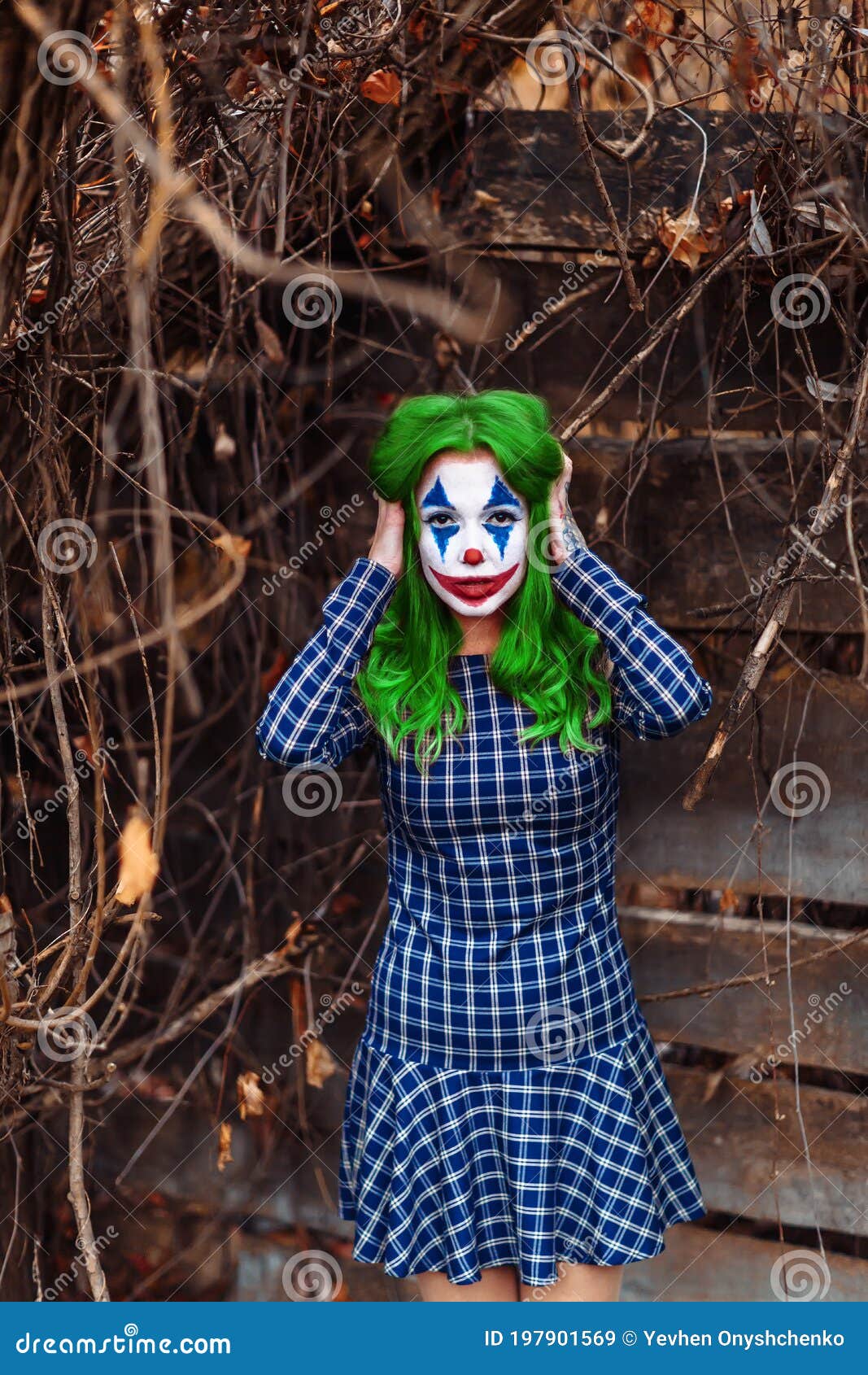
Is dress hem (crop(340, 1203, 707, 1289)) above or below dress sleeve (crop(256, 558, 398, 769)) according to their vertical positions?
below

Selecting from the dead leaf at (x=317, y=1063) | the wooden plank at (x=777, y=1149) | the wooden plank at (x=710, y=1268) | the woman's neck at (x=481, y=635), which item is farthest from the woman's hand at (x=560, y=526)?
the wooden plank at (x=710, y=1268)

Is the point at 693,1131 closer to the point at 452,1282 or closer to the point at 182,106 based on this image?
the point at 452,1282

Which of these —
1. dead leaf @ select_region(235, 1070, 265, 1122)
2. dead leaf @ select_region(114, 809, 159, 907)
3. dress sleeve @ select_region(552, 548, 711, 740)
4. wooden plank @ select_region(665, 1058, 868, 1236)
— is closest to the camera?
dress sleeve @ select_region(552, 548, 711, 740)

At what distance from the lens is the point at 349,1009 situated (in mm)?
2352

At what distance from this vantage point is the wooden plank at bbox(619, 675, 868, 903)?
6.75 feet

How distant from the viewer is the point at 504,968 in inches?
64.2

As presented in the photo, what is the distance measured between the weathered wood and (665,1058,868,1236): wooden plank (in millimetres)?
1420

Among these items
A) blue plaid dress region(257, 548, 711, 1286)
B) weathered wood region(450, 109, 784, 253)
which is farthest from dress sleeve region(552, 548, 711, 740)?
weathered wood region(450, 109, 784, 253)

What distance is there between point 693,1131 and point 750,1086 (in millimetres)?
132

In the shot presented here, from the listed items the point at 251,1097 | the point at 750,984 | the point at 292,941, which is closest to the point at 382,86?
the point at 292,941

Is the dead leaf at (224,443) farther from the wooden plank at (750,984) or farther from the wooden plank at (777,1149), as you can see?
the wooden plank at (777,1149)

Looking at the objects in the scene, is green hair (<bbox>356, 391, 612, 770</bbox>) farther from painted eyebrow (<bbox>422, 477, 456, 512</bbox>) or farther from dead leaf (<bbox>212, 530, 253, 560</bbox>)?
dead leaf (<bbox>212, 530, 253, 560</bbox>)

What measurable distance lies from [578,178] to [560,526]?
74cm

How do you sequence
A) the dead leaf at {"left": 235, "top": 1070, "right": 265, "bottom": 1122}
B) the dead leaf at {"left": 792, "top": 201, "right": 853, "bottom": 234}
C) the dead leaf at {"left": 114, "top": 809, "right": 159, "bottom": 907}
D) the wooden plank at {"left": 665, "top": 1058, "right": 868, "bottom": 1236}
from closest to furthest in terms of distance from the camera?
the dead leaf at {"left": 792, "top": 201, "right": 853, "bottom": 234}
the dead leaf at {"left": 114, "top": 809, "right": 159, "bottom": 907}
the wooden plank at {"left": 665, "top": 1058, "right": 868, "bottom": 1236}
the dead leaf at {"left": 235, "top": 1070, "right": 265, "bottom": 1122}
